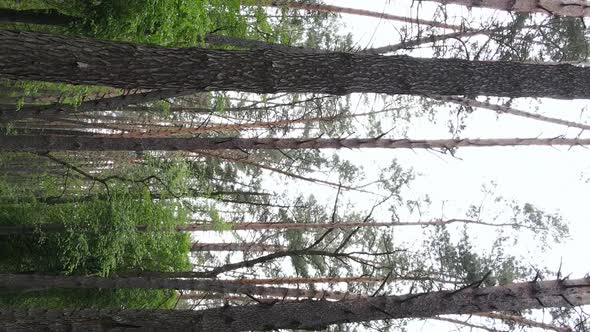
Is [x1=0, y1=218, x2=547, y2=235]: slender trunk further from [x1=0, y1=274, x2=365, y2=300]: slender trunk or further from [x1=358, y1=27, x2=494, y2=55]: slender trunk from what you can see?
[x1=358, y1=27, x2=494, y2=55]: slender trunk

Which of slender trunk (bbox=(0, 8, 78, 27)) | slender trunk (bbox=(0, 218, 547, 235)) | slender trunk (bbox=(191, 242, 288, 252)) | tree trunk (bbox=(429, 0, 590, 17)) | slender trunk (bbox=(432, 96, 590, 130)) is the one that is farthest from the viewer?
slender trunk (bbox=(191, 242, 288, 252))

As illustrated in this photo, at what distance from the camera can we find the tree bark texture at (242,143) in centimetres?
833

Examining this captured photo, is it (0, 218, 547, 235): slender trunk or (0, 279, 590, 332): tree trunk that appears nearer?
(0, 279, 590, 332): tree trunk

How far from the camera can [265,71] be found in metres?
5.18

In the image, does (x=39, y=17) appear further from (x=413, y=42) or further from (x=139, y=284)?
(x=413, y=42)

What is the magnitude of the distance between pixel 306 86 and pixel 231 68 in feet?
2.48

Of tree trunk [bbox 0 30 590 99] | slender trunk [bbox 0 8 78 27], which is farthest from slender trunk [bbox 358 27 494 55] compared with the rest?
slender trunk [bbox 0 8 78 27]

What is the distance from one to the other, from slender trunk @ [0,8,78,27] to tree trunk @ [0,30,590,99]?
3.04 metres

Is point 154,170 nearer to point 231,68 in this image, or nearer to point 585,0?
point 231,68

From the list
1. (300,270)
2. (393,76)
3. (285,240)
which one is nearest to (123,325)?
(393,76)

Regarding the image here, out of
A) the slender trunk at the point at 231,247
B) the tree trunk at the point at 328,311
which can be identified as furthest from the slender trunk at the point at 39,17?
the slender trunk at the point at 231,247

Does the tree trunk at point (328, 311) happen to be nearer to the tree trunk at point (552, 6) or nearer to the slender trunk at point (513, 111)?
the tree trunk at point (552, 6)

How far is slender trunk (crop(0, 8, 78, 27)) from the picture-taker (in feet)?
Result: 24.6

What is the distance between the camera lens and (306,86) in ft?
17.7
